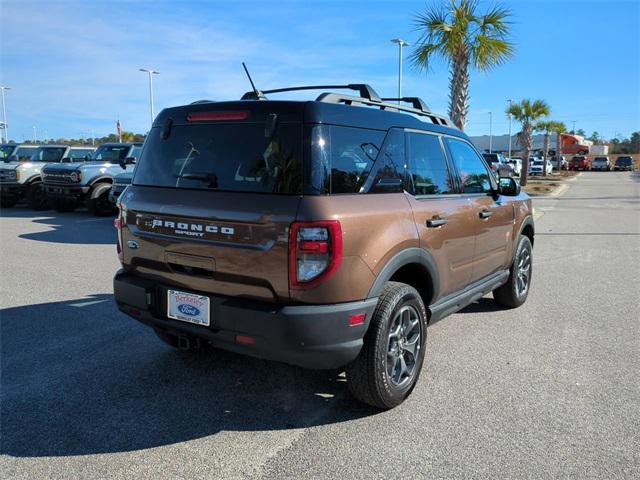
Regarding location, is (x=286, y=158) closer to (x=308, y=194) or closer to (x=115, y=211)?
(x=308, y=194)

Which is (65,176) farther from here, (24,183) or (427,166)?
(427,166)

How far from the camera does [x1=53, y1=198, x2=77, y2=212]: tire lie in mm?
15198

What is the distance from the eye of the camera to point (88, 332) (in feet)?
15.7

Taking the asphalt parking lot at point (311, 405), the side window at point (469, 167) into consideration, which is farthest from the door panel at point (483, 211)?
the asphalt parking lot at point (311, 405)

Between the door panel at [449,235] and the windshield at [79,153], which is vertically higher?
the windshield at [79,153]

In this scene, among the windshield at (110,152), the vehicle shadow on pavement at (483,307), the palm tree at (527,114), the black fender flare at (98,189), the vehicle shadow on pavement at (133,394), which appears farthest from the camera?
the palm tree at (527,114)

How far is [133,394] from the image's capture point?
11.7 feet

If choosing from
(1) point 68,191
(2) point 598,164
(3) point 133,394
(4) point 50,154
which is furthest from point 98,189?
(2) point 598,164

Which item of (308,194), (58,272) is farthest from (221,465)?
(58,272)

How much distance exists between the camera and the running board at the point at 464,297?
3.93 m

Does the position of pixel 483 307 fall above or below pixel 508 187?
below

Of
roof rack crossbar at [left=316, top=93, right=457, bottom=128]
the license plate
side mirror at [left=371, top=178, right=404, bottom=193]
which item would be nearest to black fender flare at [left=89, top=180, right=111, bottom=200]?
roof rack crossbar at [left=316, top=93, right=457, bottom=128]

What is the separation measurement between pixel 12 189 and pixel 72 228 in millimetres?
5966

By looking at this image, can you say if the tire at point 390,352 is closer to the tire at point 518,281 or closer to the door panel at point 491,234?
the door panel at point 491,234
